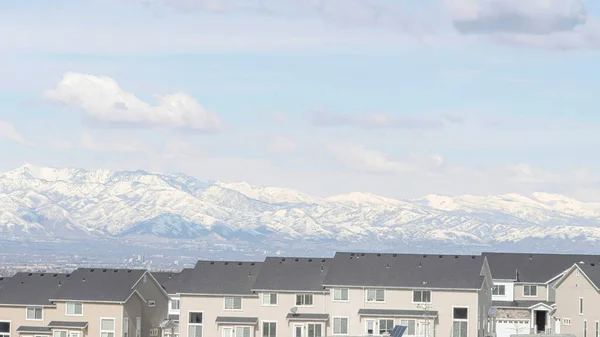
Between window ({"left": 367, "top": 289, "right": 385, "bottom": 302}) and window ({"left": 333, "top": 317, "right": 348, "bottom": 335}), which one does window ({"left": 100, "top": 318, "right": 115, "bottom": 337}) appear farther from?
window ({"left": 367, "top": 289, "right": 385, "bottom": 302})

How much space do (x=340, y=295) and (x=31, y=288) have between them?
2294cm

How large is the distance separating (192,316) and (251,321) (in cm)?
463

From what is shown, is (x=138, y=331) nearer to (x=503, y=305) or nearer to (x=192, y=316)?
(x=192, y=316)

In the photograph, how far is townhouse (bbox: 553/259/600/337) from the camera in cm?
10019

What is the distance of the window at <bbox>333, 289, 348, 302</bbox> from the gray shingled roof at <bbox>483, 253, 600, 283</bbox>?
53.6 ft

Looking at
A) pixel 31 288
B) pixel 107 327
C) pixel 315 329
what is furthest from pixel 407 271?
pixel 31 288

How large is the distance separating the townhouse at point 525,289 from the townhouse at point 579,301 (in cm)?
169

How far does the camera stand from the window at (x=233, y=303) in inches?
3915

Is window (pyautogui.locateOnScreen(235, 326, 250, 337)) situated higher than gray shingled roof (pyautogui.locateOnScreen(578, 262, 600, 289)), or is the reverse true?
gray shingled roof (pyautogui.locateOnScreen(578, 262, 600, 289))

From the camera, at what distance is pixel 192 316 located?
100000 mm

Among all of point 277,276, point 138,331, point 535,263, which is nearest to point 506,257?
point 535,263

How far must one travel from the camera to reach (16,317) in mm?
100312

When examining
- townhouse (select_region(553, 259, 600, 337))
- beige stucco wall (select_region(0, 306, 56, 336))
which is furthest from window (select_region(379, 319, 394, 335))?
beige stucco wall (select_region(0, 306, 56, 336))

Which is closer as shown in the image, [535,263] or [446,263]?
[446,263]
